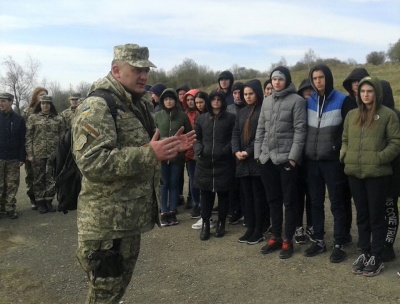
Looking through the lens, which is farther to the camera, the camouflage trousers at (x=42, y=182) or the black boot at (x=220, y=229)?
the camouflage trousers at (x=42, y=182)

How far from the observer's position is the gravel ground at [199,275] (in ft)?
13.7

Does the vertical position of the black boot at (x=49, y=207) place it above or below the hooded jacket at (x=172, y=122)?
below

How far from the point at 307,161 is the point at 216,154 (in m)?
1.38

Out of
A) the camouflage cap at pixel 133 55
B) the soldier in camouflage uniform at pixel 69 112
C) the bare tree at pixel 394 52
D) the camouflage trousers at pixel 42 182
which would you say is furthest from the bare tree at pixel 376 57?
the camouflage cap at pixel 133 55

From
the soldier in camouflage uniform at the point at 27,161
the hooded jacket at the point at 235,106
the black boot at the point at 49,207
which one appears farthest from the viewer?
the soldier in camouflage uniform at the point at 27,161

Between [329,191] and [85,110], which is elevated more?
[85,110]

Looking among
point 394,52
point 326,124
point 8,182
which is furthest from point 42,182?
point 394,52

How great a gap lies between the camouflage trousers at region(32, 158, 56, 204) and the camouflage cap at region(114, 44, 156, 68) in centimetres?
582

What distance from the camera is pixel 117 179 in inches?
113

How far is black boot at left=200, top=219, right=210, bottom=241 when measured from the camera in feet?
19.6

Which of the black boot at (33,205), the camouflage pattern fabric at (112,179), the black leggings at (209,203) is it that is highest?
the camouflage pattern fabric at (112,179)

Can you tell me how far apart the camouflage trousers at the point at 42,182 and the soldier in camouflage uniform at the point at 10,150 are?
341mm

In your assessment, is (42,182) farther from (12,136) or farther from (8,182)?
(12,136)

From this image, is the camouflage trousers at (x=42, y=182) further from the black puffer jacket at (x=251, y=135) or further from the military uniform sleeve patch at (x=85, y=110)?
the military uniform sleeve patch at (x=85, y=110)
